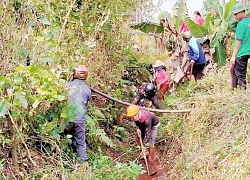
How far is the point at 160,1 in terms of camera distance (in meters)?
11.7

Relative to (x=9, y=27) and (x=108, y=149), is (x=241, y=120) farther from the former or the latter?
(x=9, y=27)

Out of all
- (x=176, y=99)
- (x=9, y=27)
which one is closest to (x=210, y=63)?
(x=176, y=99)

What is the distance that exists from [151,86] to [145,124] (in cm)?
138

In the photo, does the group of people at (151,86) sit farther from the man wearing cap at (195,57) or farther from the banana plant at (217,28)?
the banana plant at (217,28)

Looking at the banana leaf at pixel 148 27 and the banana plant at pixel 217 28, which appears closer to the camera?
the banana plant at pixel 217 28

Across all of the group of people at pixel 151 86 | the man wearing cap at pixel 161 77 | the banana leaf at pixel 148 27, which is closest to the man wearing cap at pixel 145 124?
the group of people at pixel 151 86

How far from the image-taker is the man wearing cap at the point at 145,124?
688cm

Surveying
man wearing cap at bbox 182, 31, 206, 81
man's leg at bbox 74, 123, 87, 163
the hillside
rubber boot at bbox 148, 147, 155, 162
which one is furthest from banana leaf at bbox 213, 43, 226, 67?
man's leg at bbox 74, 123, 87, 163

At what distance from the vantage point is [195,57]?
30.6ft

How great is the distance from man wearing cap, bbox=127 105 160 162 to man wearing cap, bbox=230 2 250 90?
181 centimetres

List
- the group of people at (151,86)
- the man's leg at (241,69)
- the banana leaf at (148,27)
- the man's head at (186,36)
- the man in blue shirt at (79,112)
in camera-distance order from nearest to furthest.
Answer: the man in blue shirt at (79,112) < the group of people at (151,86) < the man's leg at (241,69) < the banana leaf at (148,27) < the man's head at (186,36)

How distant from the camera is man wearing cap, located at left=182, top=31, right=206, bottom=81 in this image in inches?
367

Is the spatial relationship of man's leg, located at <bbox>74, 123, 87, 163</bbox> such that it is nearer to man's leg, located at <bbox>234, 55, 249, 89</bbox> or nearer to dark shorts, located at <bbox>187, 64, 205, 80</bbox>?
man's leg, located at <bbox>234, 55, 249, 89</bbox>

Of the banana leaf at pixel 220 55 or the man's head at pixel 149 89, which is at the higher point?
the banana leaf at pixel 220 55
